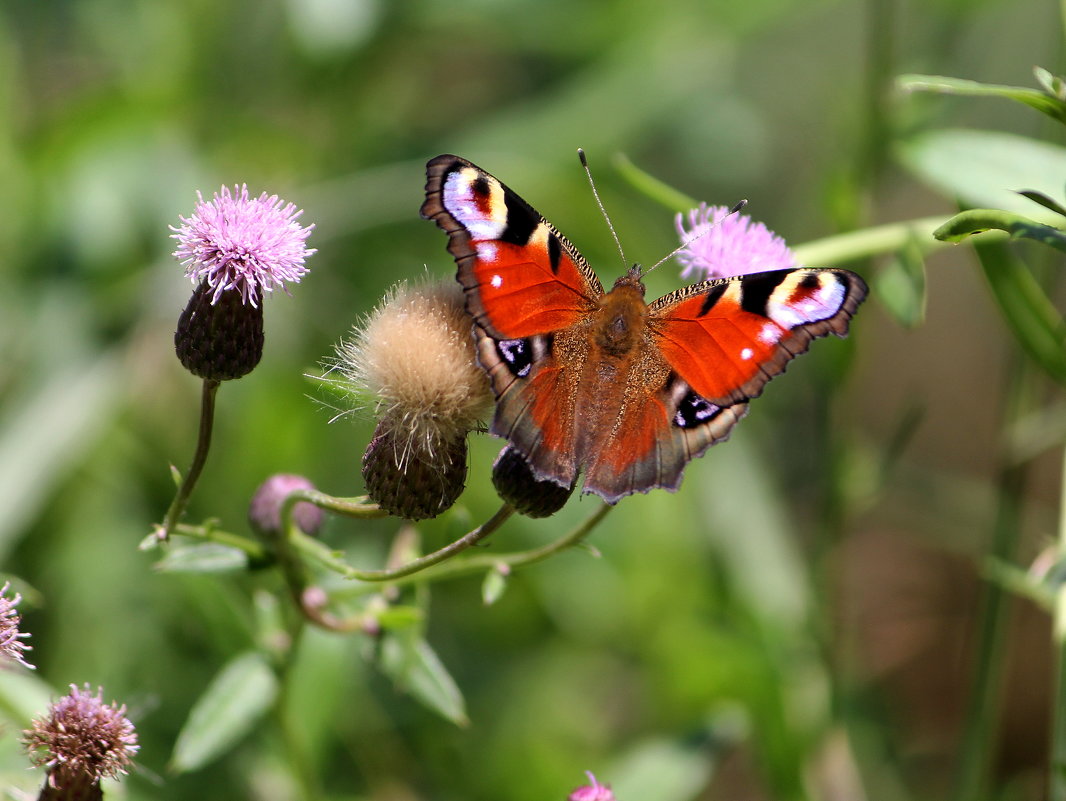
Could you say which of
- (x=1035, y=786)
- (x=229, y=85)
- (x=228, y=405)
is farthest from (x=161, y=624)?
(x=1035, y=786)

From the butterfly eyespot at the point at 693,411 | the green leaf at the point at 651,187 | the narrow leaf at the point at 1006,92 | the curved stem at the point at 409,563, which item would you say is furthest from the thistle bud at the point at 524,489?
the narrow leaf at the point at 1006,92

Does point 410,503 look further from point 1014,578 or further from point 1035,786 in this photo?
point 1035,786

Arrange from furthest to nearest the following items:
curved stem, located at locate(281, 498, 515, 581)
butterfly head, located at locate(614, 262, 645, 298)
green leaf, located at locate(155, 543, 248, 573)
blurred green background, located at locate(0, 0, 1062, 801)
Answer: blurred green background, located at locate(0, 0, 1062, 801) < butterfly head, located at locate(614, 262, 645, 298) < green leaf, located at locate(155, 543, 248, 573) < curved stem, located at locate(281, 498, 515, 581)

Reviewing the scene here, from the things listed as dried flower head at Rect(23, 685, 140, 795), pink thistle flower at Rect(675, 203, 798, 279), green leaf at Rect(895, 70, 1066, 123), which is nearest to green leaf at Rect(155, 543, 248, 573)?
dried flower head at Rect(23, 685, 140, 795)

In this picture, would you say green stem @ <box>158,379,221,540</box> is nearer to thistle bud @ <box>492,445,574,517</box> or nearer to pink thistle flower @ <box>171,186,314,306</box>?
pink thistle flower @ <box>171,186,314,306</box>

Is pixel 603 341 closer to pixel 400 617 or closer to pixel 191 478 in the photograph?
pixel 400 617

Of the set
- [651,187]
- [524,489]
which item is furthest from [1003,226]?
[524,489]
